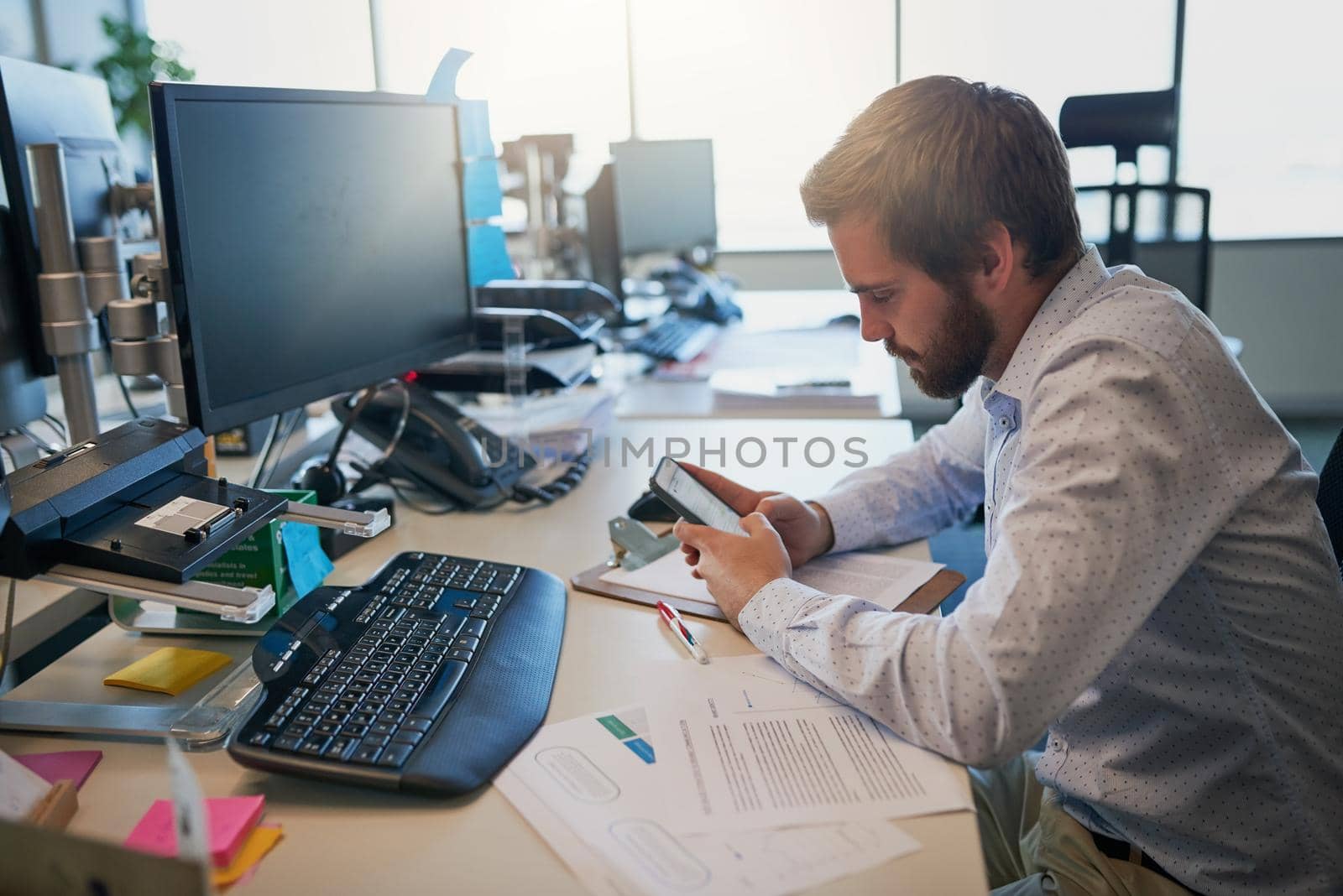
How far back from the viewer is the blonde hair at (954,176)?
960 millimetres

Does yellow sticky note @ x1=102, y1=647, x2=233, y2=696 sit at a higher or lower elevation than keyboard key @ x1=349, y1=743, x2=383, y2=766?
lower

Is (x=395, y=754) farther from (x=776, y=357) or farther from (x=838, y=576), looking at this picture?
(x=776, y=357)

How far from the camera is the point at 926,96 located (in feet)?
3.24

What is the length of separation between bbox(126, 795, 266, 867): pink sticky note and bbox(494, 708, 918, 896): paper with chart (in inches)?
7.0

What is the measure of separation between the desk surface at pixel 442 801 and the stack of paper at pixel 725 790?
0.07 ft

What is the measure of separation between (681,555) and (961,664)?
0.50 metres

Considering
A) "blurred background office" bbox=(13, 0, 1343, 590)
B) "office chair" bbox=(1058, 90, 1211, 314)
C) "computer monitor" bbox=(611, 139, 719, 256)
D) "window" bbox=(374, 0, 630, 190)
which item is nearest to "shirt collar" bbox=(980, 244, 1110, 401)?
"office chair" bbox=(1058, 90, 1211, 314)

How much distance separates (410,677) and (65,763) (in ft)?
0.89

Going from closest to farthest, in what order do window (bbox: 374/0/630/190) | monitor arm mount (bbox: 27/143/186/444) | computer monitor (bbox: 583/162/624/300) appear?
1. monitor arm mount (bbox: 27/143/186/444)
2. computer monitor (bbox: 583/162/624/300)
3. window (bbox: 374/0/630/190)

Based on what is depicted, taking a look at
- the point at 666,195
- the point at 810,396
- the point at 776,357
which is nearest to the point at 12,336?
Result: the point at 810,396

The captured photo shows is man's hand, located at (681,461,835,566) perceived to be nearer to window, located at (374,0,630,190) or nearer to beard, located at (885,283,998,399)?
beard, located at (885,283,998,399)

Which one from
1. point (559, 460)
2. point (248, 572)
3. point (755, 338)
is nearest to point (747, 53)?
point (755, 338)

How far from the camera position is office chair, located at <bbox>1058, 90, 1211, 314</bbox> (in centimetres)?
241

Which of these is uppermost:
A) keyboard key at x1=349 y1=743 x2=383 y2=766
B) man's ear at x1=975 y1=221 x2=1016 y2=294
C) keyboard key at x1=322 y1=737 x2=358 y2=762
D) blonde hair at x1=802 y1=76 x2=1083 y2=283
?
blonde hair at x1=802 y1=76 x2=1083 y2=283
